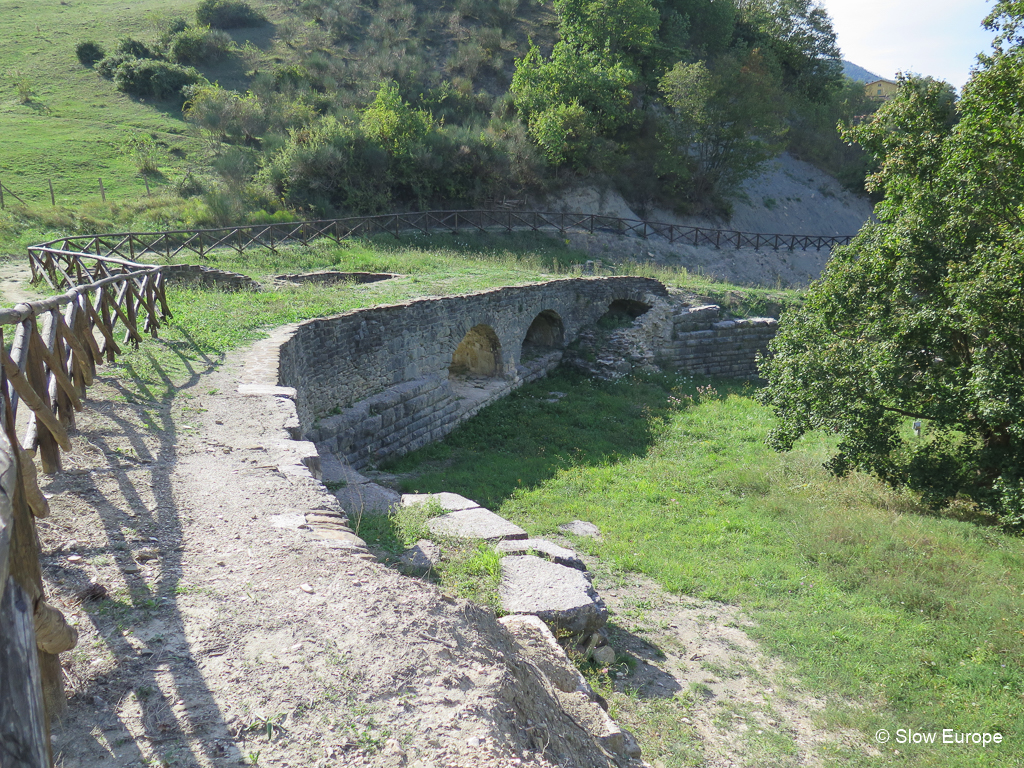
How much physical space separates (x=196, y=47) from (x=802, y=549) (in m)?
40.1

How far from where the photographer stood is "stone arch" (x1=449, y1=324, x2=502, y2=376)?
14.4 m

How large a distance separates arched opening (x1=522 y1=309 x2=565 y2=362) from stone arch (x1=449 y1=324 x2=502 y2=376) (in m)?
2.11

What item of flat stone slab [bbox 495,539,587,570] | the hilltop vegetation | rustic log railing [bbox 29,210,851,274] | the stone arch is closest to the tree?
flat stone slab [bbox 495,539,587,570]

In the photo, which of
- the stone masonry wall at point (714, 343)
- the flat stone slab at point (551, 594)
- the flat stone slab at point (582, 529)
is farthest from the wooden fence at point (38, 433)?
the stone masonry wall at point (714, 343)

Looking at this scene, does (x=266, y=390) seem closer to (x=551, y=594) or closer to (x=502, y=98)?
(x=551, y=594)

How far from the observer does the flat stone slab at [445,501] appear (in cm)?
695

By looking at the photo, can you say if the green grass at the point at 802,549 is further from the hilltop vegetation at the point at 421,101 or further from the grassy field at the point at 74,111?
the grassy field at the point at 74,111

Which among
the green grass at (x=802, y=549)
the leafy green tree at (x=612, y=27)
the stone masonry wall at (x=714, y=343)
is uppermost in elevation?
the leafy green tree at (x=612, y=27)

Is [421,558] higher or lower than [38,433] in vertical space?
lower

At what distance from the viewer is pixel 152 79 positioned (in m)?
32.4

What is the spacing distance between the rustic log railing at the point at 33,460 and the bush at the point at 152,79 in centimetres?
2849

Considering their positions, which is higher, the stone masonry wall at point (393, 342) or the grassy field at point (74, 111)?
the grassy field at point (74, 111)

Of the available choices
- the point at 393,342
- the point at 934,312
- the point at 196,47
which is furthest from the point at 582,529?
the point at 196,47

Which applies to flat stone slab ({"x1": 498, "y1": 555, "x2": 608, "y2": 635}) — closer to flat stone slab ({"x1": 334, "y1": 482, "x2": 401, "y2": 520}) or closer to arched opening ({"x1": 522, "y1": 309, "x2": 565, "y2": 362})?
flat stone slab ({"x1": 334, "y1": 482, "x2": 401, "y2": 520})
